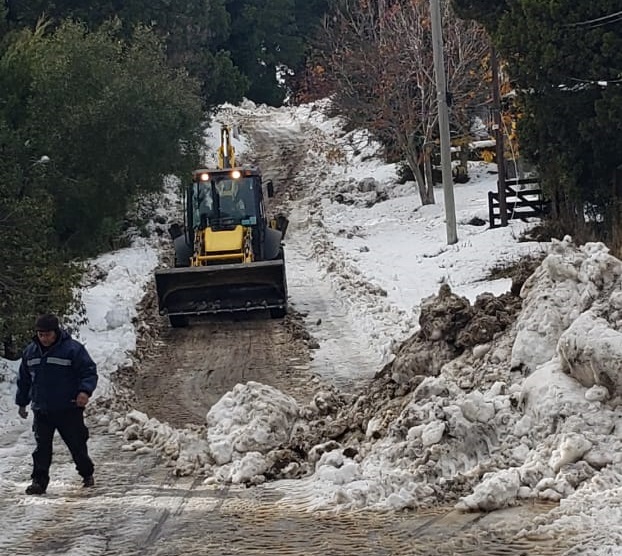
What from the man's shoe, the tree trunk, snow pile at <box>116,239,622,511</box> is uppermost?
the tree trunk

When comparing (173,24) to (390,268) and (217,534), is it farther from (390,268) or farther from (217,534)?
(217,534)

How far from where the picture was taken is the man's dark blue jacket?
8914 millimetres

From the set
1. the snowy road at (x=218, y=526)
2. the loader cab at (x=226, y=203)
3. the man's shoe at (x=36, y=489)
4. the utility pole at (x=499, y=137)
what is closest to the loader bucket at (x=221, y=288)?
the loader cab at (x=226, y=203)

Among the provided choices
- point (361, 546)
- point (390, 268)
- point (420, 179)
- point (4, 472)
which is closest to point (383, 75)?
point (420, 179)

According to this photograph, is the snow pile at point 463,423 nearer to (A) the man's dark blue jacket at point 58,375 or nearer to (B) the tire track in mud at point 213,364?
(A) the man's dark blue jacket at point 58,375

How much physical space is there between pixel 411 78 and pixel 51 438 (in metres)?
25.4

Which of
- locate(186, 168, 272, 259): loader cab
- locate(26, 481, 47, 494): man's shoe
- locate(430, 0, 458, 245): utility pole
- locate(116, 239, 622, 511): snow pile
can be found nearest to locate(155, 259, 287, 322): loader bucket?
locate(186, 168, 272, 259): loader cab

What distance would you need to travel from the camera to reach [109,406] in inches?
486

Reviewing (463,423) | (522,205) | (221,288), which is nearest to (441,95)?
(522,205)

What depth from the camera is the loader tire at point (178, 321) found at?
17562 millimetres

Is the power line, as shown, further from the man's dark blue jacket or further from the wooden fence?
the man's dark blue jacket

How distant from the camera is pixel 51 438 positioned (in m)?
9.02

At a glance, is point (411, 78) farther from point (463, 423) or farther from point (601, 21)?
point (463, 423)

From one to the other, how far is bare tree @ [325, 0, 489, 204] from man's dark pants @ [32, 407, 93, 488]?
940 inches
